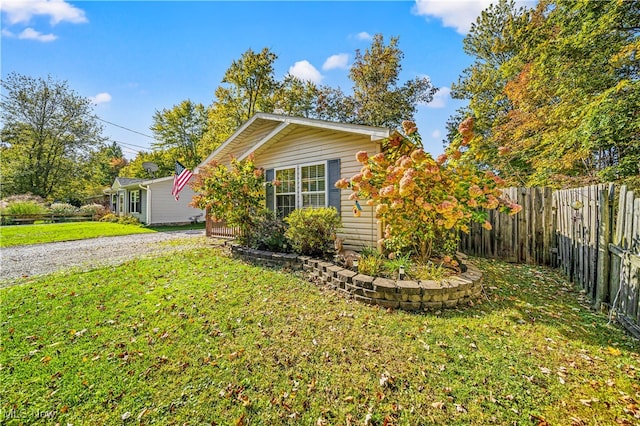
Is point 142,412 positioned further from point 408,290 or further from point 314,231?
point 314,231

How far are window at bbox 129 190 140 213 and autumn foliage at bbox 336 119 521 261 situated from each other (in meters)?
19.7

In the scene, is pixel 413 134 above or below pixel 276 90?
below

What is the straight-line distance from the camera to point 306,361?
2580 millimetres

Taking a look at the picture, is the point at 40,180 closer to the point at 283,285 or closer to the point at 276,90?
the point at 276,90

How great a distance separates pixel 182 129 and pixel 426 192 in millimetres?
29617

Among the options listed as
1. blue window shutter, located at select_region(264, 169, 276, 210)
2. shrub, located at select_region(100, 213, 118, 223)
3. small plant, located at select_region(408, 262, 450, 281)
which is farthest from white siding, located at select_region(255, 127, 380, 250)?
shrub, located at select_region(100, 213, 118, 223)

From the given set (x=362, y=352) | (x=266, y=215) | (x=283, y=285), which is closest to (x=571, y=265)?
(x=362, y=352)

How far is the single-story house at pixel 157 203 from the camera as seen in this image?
666 inches

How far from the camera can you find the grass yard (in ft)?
6.57

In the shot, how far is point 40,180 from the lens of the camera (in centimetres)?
2427

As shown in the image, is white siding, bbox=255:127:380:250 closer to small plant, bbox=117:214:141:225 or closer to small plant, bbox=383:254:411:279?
small plant, bbox=383:254:411:279

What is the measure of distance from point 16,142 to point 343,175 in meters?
34.1

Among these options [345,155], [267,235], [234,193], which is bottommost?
[267,235]

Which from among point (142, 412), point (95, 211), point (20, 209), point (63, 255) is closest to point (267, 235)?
point (142, 412)
